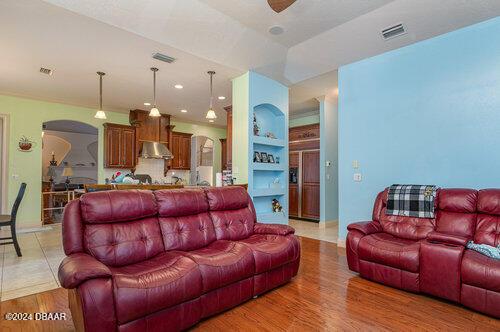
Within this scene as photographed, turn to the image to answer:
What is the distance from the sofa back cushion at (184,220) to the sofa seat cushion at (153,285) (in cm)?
39

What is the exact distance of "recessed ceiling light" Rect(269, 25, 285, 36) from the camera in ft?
12.0

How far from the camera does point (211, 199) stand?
9.87ft

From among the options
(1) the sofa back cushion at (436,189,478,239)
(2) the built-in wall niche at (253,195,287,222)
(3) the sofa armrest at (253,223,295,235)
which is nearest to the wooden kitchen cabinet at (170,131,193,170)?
(2) the built-in wall niche at (253,195,287,222)

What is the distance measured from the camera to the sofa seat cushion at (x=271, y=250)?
2506 millimetres

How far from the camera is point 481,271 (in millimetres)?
2197


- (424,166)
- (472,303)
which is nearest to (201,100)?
(424,166)

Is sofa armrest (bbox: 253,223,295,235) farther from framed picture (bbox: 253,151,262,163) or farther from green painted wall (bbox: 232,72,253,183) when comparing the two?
framed picture (bbox: 253,151,262,163)

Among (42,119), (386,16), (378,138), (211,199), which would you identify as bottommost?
(211,199)

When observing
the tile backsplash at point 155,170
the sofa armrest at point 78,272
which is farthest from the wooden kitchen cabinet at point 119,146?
the sofa armrest at point 78,272

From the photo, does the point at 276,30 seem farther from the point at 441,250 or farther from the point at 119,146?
the point at 119,146

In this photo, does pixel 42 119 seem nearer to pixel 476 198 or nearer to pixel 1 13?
pixel 1 13

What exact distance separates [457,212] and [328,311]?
1.93m

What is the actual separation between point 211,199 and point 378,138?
9.13ft

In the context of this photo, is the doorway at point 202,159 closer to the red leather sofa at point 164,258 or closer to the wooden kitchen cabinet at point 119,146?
the wooden kitchen cabinet at point 119,146
